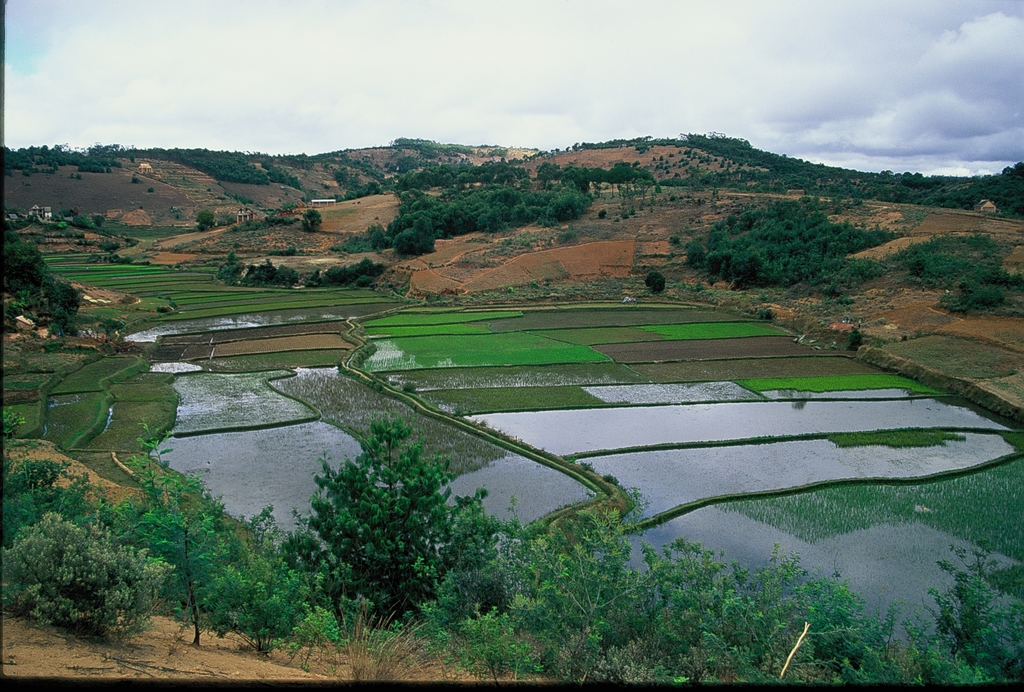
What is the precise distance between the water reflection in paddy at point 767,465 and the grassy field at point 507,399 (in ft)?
18.0

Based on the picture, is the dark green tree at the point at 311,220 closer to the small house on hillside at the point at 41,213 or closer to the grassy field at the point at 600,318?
the small house on hillside at the point at 41,213

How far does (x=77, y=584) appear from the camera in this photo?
696cm

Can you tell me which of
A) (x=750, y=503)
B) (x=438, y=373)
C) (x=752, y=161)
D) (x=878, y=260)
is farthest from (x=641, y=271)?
(x=752, y=161)

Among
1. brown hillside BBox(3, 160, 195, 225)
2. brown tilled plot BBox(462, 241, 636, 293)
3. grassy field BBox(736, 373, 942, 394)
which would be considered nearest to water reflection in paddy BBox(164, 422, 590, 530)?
grassy field BBox(736, 373, 942, 394)

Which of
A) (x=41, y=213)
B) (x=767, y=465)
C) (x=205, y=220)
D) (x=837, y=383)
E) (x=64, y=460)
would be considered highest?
(x=41, y=213)

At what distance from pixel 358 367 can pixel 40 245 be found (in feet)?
203

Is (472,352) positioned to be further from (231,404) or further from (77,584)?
(77,584)

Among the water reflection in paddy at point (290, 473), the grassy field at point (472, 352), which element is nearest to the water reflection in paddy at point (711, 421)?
the water reflection in paddy at point (290, 473)

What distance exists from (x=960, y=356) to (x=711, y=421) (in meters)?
15.6

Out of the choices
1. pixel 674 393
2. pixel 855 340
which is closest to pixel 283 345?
pixel 674 393

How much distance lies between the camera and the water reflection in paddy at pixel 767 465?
17.5 meters

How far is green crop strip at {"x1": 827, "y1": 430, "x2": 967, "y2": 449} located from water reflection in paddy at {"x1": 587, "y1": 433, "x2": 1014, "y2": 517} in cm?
26

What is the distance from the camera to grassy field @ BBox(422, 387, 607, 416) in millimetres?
24422

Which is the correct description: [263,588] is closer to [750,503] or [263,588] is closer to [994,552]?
[750,503]
